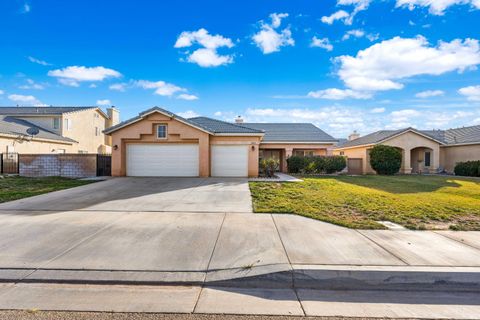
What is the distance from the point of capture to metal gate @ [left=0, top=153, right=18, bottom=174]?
754 inches

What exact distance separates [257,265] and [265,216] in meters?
3.14

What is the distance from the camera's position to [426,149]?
25.5m

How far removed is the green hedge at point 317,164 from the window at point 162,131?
10592 mm

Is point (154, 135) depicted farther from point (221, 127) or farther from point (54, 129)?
point (54, 129)

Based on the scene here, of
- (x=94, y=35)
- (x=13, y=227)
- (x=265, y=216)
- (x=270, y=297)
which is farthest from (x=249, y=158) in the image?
(x=270, y=297)

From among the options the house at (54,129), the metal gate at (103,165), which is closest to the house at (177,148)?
the metal gate at (103,165)

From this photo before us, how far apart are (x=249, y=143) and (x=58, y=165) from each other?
13027mm

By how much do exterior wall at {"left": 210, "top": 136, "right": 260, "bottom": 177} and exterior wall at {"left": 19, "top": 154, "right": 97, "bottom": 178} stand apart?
27.7 ft

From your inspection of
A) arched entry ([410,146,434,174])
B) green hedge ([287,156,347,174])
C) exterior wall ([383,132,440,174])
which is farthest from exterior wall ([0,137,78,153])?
arched entry ([410,146,434,174])

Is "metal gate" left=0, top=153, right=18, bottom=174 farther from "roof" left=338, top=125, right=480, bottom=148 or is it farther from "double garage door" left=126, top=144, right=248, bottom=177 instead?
"roof" left=338, top=125, right=480, bottom=148

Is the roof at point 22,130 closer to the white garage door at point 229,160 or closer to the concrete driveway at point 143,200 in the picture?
the concrete driveway at point 143,200

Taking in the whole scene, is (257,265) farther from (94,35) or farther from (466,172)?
(466,172)

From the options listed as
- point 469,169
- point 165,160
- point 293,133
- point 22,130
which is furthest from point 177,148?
point 469,169

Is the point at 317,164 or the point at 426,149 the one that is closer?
the point at 317,164
